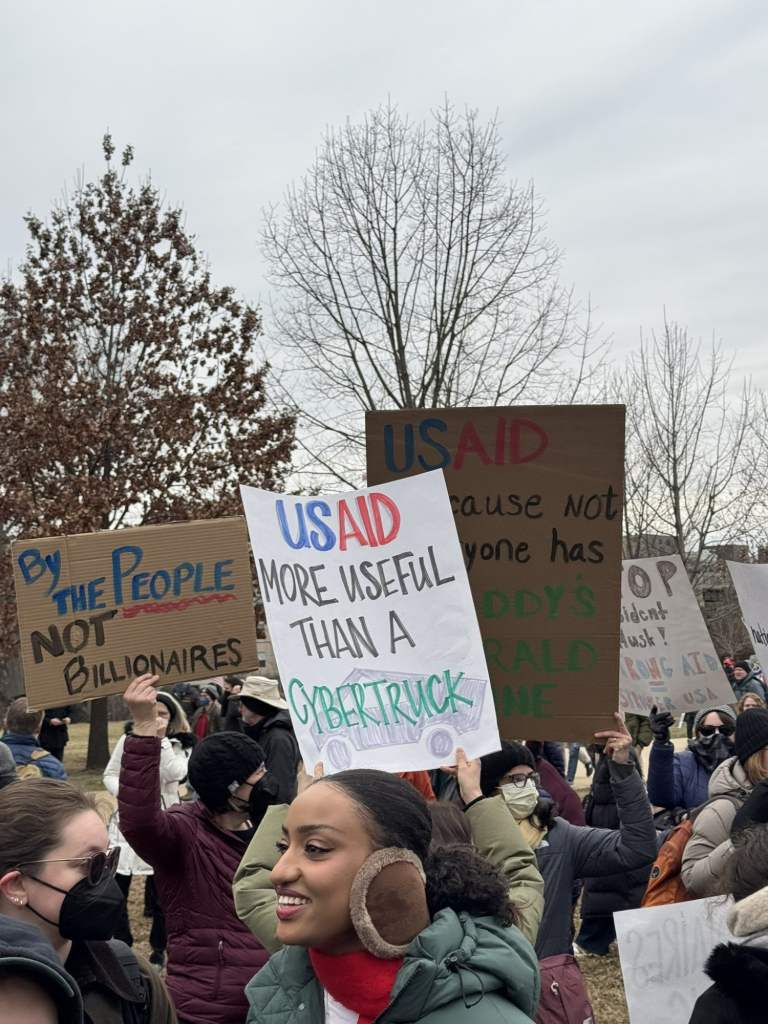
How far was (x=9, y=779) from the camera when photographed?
4266mm

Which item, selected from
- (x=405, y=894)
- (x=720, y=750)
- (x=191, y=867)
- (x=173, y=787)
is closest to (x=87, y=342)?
(x=173, y=787)

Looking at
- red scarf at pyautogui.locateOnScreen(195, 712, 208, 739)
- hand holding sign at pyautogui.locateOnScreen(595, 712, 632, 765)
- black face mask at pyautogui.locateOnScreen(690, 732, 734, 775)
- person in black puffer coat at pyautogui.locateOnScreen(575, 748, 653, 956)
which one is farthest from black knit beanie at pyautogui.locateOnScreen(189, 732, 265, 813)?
red scarf at pyautogui.locateOnScreen(195, 712, 208, 739)

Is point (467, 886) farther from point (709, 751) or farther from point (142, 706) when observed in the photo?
point (709, 751)

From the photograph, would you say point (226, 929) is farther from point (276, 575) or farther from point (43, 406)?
point (43, 406)

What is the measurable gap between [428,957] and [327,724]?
143 cm

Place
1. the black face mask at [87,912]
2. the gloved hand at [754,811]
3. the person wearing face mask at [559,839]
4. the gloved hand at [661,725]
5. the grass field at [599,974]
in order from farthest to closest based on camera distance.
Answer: the grass field at [599,974]
the gloved hand at [661,725]
the person wearing face mask at [559,839]
the gloved hand at [754,811]
the black face mask at [87,912]

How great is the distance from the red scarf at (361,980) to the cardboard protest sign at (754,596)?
328 centimetres

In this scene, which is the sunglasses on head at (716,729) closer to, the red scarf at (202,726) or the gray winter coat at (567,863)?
the gray winter coat at (567,863)

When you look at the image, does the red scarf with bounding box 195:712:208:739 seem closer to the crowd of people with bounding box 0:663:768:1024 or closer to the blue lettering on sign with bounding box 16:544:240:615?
the crowd of people with bounding box 0:663:768:1024

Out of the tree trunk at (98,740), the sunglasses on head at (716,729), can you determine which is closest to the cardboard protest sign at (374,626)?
the sunglasses on head at (716,729)

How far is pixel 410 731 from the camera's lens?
353 cm

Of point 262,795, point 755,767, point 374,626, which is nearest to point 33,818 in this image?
point 374,626

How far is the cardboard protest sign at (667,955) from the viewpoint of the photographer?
3588 millimetres

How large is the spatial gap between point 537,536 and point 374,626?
2.65ft
